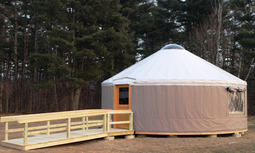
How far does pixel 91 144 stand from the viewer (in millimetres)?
7586

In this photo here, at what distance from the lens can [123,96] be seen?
9.27 m

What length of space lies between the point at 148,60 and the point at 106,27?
788 cm

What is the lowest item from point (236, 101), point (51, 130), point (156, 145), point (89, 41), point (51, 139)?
point (156, 145)

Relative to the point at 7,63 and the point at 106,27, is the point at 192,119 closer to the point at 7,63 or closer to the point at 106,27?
the point at 106,27

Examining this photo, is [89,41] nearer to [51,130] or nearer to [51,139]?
[51,130]

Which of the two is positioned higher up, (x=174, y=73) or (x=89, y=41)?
(x=89, y=41)

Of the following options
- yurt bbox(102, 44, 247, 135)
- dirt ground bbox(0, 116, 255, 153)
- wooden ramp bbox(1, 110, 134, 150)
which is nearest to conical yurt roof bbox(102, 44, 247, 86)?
yurt bbox(102, 44, 247, 135)

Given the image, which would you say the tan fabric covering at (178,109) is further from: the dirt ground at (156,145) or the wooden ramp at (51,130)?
the wooden ramp at (51,130)

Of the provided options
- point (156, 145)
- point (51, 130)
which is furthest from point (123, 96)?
point (51, 130)

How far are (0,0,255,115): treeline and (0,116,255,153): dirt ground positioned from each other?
767 cm

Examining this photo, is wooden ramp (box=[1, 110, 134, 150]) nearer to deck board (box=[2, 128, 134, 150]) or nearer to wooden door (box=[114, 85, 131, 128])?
deck board (box=[2, 128, 134, 150])

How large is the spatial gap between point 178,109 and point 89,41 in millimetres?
8425

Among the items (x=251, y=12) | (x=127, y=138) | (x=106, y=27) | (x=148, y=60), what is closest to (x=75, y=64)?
(x=106, y=27)

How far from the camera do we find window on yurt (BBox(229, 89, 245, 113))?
911cm
